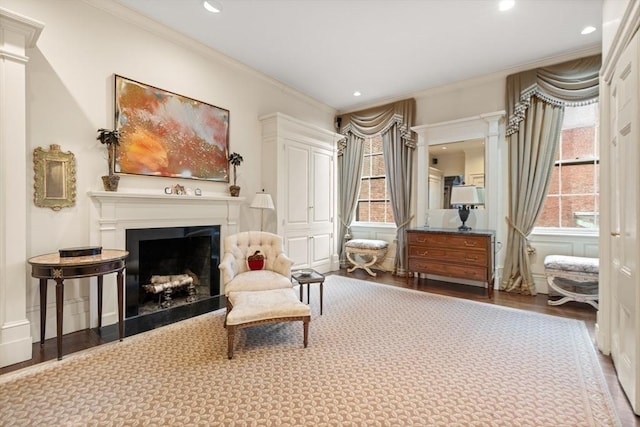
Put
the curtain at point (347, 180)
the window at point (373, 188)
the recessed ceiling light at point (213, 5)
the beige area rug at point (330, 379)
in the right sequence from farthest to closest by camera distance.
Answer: the curtain at point (347, 180) < the window at point (373, 188) < the recessed ceiling light at point (213, 5) < the beige area rug at point (330, 379)

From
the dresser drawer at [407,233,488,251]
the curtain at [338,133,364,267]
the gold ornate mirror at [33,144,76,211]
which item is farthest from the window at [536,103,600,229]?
the gold ornate mirror at [33,144,76,211]

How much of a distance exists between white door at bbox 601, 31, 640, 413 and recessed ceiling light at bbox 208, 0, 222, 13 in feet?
11.2

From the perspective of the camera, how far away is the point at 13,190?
2.34 metres

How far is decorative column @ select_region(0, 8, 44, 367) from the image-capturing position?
229 centimetres

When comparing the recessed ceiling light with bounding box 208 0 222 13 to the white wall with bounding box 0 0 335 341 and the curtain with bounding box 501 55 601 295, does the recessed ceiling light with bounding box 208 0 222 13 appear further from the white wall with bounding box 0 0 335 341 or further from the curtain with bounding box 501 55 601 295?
the curtain with bounding box 501 55 601 295

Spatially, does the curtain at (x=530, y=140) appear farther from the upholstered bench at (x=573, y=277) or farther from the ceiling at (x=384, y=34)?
the upholstered bench at (x=573, y=277)

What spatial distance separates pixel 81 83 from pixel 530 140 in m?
5.47

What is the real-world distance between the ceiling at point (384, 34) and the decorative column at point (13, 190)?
122 cm

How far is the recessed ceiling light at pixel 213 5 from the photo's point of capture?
3.08 m

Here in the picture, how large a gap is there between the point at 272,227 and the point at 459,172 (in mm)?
3165

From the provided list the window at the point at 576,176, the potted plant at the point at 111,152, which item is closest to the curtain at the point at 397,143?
the window at the point at 576,176

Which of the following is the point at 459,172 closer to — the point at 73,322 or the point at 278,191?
the point at 278,191

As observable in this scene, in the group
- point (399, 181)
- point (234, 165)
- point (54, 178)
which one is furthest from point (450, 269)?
point (54, 178)

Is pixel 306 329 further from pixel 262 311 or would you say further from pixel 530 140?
pixel 530 140
